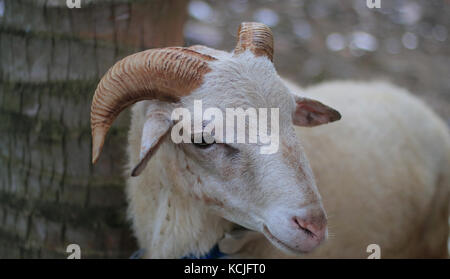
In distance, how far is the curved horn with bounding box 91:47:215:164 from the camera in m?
2.13

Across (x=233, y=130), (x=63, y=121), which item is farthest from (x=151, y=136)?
(x=63, y=121)

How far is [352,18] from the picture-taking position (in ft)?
26.9

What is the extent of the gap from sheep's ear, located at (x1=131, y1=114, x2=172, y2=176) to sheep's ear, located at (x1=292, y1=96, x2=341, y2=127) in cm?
77

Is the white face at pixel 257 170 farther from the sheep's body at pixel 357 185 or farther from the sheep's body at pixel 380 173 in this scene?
the sheep's body at pixel 380 173

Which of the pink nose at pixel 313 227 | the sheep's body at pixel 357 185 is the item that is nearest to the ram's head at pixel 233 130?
the pink nose at pixel 313 227

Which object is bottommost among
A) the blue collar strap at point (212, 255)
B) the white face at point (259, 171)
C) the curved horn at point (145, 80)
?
the blue collar strap at point (212, 255)

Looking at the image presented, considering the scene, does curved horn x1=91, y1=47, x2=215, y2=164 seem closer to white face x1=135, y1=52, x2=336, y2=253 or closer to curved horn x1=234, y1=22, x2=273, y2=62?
white face x1=135, y1=52, x2=336, y2=253

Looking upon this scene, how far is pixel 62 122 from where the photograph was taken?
2.90 m

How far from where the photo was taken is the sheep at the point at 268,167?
2.13 m

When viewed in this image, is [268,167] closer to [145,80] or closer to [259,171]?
[259,171]

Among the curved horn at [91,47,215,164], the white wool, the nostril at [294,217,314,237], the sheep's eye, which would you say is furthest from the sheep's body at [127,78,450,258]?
the nostril at [294,217,314,237]

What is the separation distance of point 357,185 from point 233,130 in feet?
5.04
